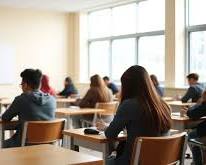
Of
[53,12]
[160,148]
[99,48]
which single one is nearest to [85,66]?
[99,48]

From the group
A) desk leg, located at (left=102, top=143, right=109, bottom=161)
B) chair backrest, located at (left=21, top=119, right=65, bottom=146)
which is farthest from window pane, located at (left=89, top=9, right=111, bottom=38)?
desk leg, located at (left=102, top=143, right=109, bottom=161)

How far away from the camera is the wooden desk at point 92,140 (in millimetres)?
2953

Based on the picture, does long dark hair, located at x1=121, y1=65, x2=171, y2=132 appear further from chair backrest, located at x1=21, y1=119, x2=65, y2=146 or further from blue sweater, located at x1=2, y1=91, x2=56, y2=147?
blue sweater, located at x1=2, y1=91, x2=56, y2=147

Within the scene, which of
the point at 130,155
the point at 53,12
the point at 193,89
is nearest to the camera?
the point at 130,155

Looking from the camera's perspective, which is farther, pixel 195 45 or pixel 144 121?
pixel 195 45

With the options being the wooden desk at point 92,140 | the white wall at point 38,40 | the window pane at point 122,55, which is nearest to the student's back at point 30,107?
the wooden desk at point 92,140

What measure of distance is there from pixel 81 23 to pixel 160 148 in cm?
971

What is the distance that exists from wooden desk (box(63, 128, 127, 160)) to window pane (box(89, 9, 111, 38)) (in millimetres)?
8125

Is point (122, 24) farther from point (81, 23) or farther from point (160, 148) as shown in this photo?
point (160, 148)

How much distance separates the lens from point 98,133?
10.3 ft

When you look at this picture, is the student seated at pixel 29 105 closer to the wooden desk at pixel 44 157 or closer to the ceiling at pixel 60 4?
the wooden desk at pixel 44 157

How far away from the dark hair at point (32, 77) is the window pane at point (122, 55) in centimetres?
658

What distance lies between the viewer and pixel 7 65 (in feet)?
35.5

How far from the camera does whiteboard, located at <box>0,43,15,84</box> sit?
35.2 feet
